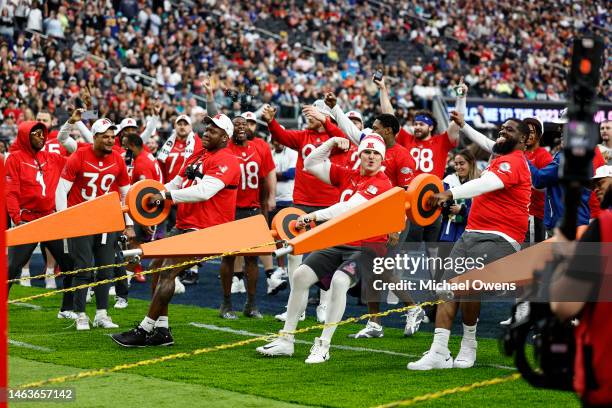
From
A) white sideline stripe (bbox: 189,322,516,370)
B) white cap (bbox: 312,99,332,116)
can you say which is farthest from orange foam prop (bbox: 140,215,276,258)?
white cap (bbox: 312,99,332,116)

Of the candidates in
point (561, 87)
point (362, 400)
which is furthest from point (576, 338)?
point (561, 87)

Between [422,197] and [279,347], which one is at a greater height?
[422,197]

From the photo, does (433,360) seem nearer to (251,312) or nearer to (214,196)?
(214,196)

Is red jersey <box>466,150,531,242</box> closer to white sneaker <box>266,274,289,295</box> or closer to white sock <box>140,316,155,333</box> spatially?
white sock <box>140,316,155,333</box>

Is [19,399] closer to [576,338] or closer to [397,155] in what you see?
[576,338]

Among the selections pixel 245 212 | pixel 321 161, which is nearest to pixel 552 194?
pixel 321 161

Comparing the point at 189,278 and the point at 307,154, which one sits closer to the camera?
the point at 307,154

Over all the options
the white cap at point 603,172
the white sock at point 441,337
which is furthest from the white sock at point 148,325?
the white cap at point 603,172

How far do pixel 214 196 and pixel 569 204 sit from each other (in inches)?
249

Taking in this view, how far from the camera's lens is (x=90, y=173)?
1098 cm

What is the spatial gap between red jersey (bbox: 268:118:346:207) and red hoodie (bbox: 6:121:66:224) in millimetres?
2609

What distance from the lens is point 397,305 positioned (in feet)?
41.2

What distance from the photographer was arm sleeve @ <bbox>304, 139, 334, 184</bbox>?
412 inches

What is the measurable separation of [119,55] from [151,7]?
9.59ft
